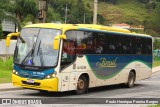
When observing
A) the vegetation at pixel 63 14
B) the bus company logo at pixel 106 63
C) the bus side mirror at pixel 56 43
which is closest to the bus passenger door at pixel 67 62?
the bus side mirror at pixel 56 43

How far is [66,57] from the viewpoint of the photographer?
16656mm

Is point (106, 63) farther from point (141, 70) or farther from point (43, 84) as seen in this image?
point (141, 70)

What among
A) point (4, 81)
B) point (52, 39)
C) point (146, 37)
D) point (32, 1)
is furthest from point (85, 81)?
point (32, 1)

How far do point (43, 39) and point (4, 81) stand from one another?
17.6ft

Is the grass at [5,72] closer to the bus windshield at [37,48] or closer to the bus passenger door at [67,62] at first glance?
the bus windshield at [37,48]

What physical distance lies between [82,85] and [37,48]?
9.00ft

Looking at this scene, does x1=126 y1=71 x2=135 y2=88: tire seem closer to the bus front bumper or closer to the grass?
the grass

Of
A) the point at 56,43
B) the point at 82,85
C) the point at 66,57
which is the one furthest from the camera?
the point at 82,85

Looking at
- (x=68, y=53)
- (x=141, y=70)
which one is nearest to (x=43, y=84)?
→ (x=68, y=53)

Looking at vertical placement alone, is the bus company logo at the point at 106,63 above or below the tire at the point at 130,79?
above

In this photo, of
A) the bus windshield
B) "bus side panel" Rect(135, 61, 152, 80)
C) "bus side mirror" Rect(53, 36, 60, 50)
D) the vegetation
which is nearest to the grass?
the bus windshield

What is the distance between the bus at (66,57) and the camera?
53.1ft

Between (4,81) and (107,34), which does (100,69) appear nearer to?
(107,34)

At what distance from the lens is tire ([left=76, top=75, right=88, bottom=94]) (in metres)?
17.7
